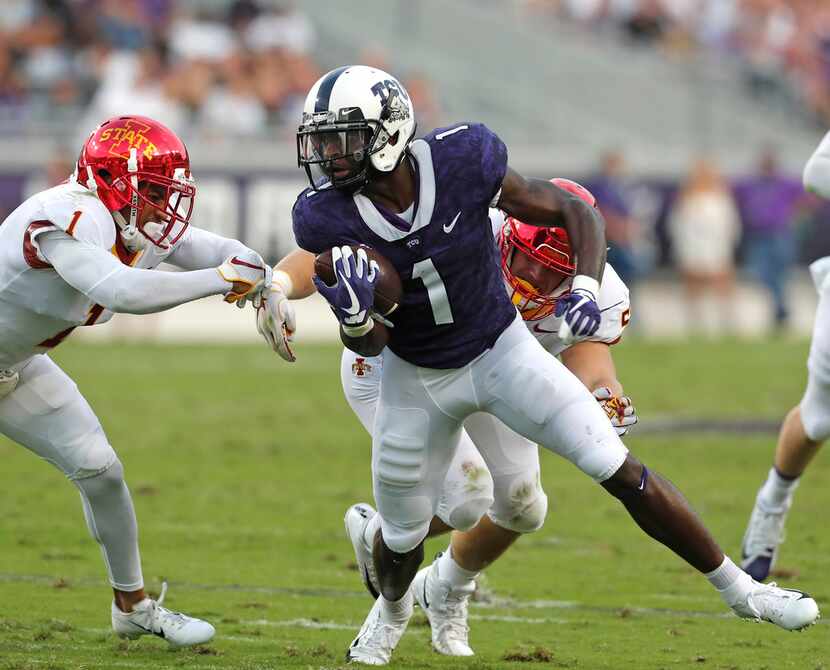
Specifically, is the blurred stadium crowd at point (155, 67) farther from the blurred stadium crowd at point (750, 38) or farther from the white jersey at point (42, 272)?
the white jersey at point (42, 272)

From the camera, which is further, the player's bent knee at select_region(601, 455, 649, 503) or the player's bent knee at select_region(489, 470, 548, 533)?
the player's bent knee at select_region(489, 470, 548, 533)

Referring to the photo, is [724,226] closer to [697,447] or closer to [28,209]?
[697,447]

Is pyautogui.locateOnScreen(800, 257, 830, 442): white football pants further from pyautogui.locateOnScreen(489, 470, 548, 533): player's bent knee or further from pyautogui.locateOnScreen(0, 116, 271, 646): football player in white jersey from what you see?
pyautogui.locateOnScreen(0, 116, 271, 646): football player in white jersey

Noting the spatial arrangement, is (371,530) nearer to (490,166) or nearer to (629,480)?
(629,480)

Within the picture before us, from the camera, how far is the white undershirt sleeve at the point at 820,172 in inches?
214

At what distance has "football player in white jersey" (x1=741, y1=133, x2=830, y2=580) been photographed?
554cm

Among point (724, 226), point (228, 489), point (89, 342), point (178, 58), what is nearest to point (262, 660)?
point (228, 489)

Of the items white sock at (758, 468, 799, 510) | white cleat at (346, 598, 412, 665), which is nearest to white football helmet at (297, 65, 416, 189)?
white cleat at (346, 598, 412, 665)

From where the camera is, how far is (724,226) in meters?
15.5

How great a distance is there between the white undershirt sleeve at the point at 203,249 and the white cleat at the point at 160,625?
3.63ft

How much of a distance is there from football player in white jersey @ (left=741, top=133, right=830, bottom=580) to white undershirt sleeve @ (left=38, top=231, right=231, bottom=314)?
2.30 m

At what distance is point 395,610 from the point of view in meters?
4.84

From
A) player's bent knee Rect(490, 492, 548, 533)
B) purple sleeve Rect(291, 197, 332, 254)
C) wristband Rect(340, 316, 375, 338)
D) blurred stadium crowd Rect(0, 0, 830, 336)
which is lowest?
blurred stadium crowd Rect(0, 0, 830, 336)

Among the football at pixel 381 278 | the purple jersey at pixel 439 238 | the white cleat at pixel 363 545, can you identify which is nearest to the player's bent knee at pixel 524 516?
the white cleat at pixel 363 545
